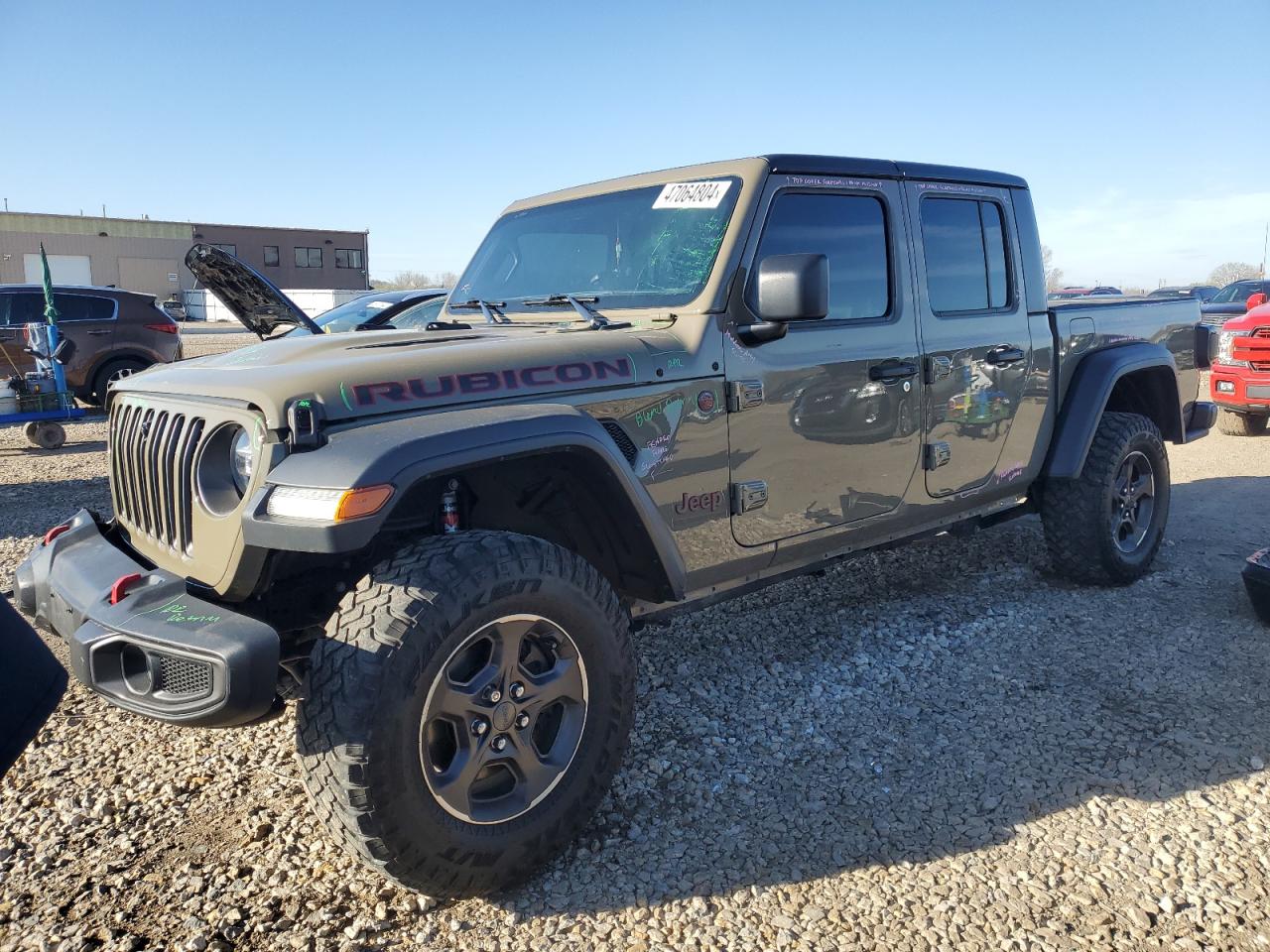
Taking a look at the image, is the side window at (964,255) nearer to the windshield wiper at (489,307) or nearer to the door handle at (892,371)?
the door handle at (892,371)

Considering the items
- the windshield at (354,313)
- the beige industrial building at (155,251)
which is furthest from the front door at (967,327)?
the beige industrial building at (155,251)

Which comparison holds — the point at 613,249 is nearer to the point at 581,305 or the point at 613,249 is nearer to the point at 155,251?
the point at 581,305

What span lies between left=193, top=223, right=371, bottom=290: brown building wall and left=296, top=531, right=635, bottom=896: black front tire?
54.5 metres

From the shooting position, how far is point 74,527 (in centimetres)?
305

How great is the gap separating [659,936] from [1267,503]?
20.8 ft

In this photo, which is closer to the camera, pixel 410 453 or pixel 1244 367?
pixel 410 453

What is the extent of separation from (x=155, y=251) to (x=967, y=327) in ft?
204

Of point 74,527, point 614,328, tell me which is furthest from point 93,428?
point 614,328

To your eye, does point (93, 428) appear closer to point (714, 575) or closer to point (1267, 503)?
point (714, 575)

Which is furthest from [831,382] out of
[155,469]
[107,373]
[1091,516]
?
[107,373]

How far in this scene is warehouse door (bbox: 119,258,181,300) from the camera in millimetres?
54906

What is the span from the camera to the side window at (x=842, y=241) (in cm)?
338

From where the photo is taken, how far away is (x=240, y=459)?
2531mm

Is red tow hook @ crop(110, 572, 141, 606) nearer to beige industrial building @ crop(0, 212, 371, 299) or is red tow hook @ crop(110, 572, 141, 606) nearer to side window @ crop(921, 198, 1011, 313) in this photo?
side window @ crop(921, 198, 1011, 313)
